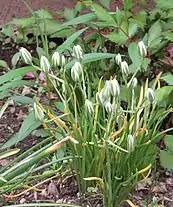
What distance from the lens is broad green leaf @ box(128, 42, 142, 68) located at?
8.59 ft

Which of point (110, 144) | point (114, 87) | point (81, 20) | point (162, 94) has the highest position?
point (81, 20)

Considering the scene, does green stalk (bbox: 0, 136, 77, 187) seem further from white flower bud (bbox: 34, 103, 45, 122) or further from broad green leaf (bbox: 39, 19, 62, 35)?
broad green leaf (bbox: 39, 19, 62, 35)

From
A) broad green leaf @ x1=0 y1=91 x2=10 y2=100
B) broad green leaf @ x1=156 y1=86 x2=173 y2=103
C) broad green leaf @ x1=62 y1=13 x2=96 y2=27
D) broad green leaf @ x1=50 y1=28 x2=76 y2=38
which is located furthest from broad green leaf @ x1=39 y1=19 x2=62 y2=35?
broad green leaf @ x1=156 y1=86 x2=173 y2=103

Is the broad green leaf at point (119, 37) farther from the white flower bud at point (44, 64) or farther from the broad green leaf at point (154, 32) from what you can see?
the white flower bud at point (44, 64)

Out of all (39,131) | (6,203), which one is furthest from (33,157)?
(39,131)

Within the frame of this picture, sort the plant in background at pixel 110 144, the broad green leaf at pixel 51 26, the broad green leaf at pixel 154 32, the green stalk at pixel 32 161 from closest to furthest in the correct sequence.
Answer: the green stalk at pixel 32 161 → the plant in background at pixel 110 144 → the broad green leaf at pixel 154 32 → the broad green leaf at pixel 51 26

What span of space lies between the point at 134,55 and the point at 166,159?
17.5 inches

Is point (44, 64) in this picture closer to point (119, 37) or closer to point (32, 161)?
point (32, 161)

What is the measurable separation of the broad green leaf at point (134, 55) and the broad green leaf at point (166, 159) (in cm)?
38

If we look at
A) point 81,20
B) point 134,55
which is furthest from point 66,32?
point 134,55

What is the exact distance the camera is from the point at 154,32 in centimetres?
269

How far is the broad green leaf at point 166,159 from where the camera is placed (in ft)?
8.50

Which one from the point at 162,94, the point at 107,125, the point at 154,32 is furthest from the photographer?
the point at 154,32

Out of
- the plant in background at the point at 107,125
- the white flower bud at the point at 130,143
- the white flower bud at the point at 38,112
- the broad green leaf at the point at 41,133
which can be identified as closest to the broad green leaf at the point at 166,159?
the plant in background at the point at 107,125
